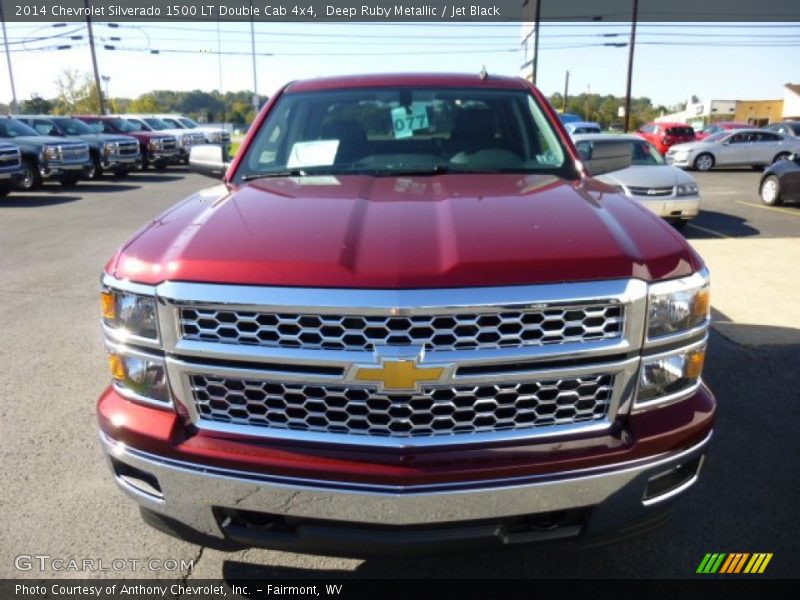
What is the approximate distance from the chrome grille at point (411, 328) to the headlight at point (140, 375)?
0.21 metres

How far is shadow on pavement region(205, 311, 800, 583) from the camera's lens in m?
2.47

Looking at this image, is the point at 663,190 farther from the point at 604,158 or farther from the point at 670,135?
the point at 670,135

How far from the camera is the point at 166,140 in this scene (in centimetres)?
2244

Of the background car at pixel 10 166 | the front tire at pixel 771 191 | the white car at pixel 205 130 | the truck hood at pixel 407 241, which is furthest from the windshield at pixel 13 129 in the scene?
the front tire at pixel 771 191

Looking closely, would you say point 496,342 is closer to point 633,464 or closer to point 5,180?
point 633,464

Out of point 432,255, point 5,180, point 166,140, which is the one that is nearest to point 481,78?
point 432,255

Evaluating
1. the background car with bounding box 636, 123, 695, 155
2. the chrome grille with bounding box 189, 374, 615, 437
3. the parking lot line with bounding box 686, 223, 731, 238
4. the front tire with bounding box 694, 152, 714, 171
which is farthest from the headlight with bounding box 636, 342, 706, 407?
the background car with bounding box 636, 123, 695, 155

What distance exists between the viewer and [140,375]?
2021 mm

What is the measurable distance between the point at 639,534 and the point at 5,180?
16.1 meters

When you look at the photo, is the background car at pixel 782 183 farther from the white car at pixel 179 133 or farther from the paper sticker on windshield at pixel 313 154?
the white car at pixel 179 133

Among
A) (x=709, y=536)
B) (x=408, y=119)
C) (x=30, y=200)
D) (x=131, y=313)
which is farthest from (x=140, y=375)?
(x=30, y=200)

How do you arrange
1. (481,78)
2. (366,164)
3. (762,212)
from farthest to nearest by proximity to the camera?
(762,212), (481,78), (366,164)

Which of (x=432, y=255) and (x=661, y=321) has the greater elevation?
(x=432, y=255)

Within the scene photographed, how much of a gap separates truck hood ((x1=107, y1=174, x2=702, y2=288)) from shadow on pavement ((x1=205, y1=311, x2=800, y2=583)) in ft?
2.81
